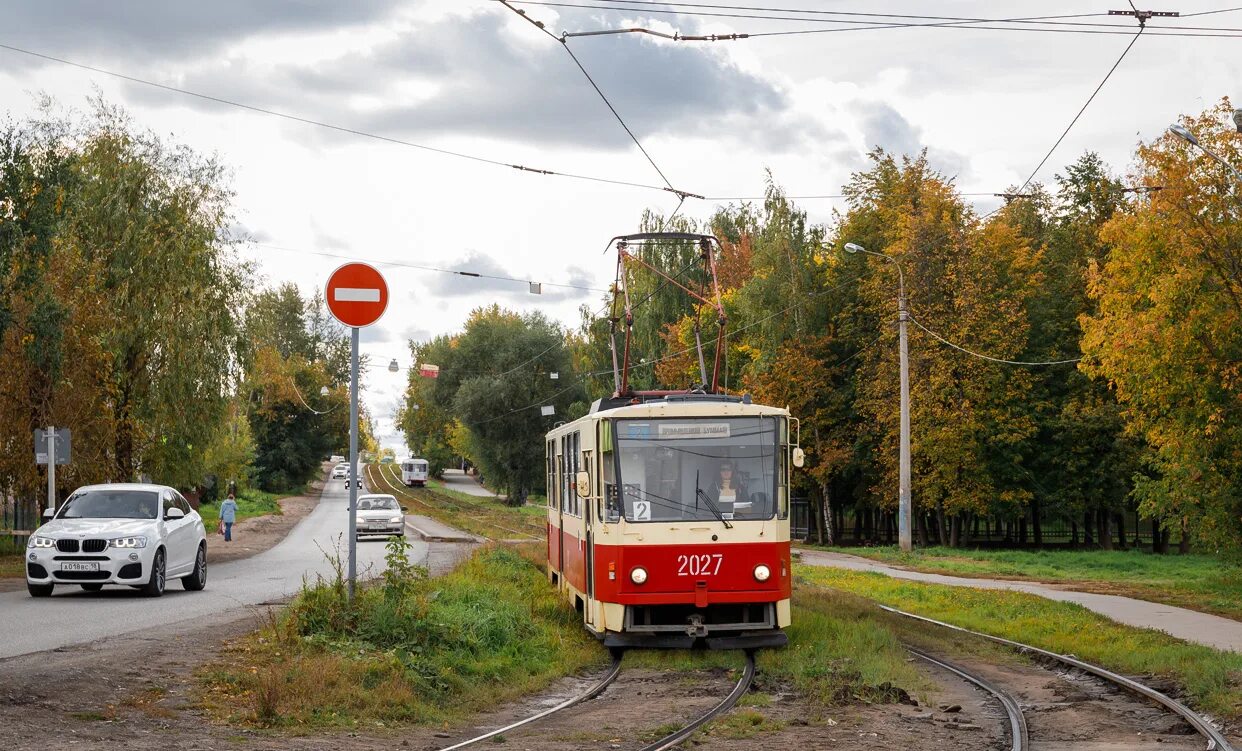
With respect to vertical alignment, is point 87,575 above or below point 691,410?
below

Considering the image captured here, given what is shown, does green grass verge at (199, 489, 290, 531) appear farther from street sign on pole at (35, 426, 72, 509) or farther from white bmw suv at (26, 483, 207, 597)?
white bmw suv at (26, 483, 207, 597)

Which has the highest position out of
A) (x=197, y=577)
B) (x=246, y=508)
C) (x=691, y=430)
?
(x=691, y=430)

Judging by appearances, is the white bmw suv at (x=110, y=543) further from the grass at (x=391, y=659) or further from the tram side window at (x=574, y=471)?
the tram side window at (x=574, y=471)

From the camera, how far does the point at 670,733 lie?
10461mm

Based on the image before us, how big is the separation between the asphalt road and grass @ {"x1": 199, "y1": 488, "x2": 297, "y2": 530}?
28.1 meters

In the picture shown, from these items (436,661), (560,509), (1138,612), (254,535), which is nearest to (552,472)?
(560,509)

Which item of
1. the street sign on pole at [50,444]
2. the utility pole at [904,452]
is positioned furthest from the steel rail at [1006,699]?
the utility pole at [904,452]

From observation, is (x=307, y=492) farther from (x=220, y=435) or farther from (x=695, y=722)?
(x=695, y=722)

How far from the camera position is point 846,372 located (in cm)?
5562

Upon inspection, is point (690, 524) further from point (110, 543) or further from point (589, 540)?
point (110, 543)

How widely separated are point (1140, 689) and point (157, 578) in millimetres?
14580

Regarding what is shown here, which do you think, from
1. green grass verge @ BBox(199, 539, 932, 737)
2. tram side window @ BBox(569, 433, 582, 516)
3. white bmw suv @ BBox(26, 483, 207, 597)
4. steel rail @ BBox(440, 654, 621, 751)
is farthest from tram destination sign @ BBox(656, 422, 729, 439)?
white bmw suv @ BBox(26, 483, 207, 597)

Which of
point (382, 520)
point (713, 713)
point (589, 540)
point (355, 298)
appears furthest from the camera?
point (382, 520)

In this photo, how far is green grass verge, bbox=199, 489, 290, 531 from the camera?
61.7m
